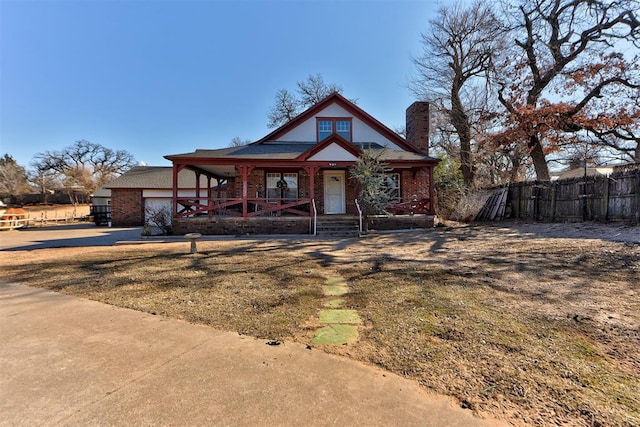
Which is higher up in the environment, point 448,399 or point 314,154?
point 314,154

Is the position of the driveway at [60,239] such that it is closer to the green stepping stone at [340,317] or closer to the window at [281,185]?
the window at [281,185]

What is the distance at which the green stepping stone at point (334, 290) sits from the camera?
4797 mm

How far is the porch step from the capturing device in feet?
41.6

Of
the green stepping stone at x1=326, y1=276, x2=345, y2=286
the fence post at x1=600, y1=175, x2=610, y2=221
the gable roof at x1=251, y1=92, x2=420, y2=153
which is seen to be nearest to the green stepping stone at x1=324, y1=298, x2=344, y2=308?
the green stepping stone at x1=326, y1=276, x2=345, y2=286

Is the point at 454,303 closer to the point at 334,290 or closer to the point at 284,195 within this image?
the point at 334,290

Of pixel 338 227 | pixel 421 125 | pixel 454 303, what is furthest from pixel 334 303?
pixel 421 125

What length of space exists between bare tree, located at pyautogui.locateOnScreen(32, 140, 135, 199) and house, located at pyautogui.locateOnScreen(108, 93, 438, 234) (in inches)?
1774

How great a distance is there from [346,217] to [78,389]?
11706 mm

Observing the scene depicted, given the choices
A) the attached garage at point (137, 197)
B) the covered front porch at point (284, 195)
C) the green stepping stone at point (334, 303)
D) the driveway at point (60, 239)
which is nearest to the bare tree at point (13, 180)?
the attached garage at point (137, 197)

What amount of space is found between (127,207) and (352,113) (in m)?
16.0

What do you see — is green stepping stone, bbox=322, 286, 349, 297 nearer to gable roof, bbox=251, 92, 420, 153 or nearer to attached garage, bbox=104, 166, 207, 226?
gable roof, bbox=251, 92, 420, 153

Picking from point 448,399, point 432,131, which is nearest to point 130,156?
point 432,131

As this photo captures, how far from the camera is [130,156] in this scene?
5656 cm

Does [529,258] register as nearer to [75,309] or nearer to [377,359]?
[377,359]
